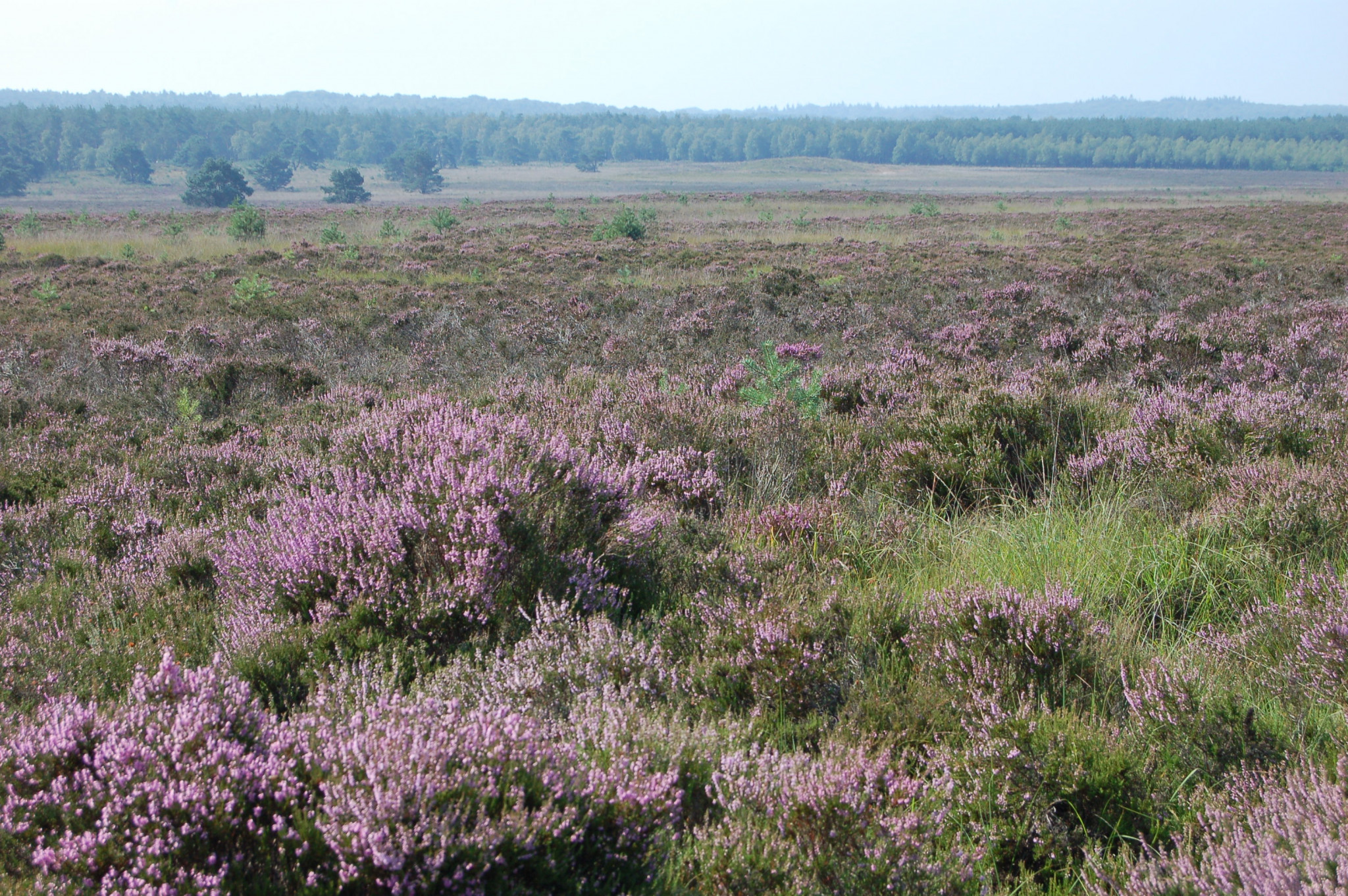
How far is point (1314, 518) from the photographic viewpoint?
10.8 feet

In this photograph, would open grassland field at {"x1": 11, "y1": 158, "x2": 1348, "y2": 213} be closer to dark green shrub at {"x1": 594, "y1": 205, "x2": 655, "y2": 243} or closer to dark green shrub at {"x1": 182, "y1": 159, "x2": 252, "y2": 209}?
dark green shrub at {"x1": 182, "y1": 159, "x2": 252, "y2": 209}

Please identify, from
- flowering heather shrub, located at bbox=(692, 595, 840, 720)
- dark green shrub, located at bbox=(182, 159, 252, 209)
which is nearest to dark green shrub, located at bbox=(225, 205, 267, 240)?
flowering heather shrub, located at bbox=(692, 595, 840, 720)

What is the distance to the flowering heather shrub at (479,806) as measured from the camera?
1438 millimetres

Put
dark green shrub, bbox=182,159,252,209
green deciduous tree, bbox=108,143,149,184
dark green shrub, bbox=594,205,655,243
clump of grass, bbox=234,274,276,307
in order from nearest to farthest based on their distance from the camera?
clump of grass, bbox=234,274,276,307 → dark green shrub, bbox=594,205,655,243 → dark green shrub, bbox=182,159,252,209 → green deciduous tree, bbox=108,143,149,184

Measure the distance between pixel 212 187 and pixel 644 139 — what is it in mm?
128929

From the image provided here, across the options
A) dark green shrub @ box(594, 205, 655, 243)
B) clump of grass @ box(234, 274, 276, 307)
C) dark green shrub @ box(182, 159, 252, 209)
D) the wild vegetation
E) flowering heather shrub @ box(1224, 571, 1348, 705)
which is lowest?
clump of grass @ box(234, 274, 276, 307)

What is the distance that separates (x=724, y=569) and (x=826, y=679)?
2.68 feet

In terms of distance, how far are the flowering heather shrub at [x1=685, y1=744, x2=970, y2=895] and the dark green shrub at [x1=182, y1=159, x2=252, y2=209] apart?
84.4 m

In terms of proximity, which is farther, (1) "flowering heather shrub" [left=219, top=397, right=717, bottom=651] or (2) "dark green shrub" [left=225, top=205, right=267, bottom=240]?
(2) "dark green shrub" [left=225, top=205, right=267, bottom=240]

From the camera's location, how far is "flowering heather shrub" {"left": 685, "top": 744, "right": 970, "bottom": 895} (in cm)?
160

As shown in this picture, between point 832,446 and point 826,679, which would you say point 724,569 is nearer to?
point 826,679

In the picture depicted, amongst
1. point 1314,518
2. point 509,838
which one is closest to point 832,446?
point 1314,518

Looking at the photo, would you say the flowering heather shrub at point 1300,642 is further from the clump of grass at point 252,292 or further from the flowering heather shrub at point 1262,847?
the clump of grass at point 252,292

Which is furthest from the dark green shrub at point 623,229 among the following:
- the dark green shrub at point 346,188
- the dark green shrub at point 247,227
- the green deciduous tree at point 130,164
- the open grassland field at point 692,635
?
the green deciduous tree at point 130,164
